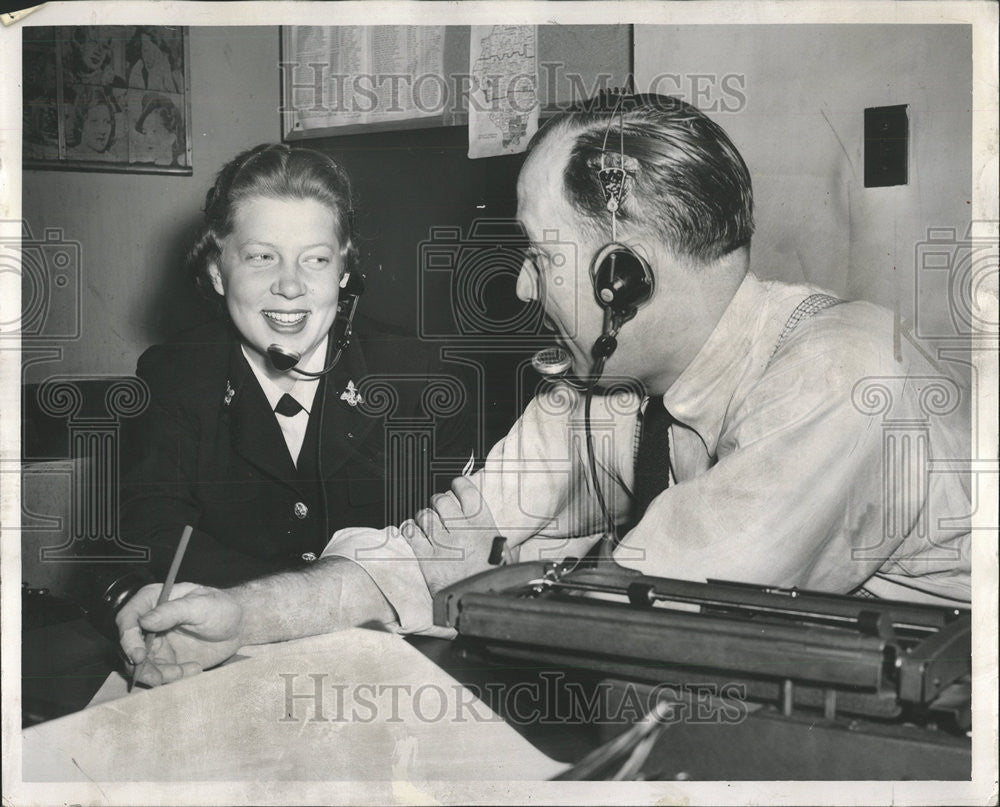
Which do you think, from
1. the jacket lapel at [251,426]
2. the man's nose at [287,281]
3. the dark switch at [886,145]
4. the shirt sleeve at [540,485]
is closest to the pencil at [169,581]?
the jacket lapel at [251,426]

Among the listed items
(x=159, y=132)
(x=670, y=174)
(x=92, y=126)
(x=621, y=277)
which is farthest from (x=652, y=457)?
(x=92, y=126)

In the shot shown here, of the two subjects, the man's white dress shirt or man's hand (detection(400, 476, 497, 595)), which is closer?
the man's white dress shirt

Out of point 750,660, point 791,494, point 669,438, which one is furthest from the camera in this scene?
point 669,438

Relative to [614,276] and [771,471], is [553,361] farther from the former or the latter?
[771,471]

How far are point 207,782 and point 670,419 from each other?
0.93 m

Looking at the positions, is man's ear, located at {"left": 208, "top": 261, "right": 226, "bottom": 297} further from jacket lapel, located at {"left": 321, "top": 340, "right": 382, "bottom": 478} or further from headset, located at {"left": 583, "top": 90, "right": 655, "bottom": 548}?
headset, located at {"left": 583, "top": 90, "right": 655, "bottom": 548}

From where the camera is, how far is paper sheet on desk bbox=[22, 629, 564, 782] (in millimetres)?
1529

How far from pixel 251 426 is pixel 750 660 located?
840mm

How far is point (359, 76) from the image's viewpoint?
1551 millimetres

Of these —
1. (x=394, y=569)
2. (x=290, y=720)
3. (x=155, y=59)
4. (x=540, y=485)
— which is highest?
(x=155, y=59)

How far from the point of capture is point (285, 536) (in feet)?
5.09

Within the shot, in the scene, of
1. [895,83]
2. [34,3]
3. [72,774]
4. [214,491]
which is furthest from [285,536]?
[895,83]

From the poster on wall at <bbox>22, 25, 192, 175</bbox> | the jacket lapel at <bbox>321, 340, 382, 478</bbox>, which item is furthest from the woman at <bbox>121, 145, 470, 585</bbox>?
the poster on wall at <bbox>22, 25, 192, 175</bbox>

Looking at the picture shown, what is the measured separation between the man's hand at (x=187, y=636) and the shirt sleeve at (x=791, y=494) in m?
0.63
